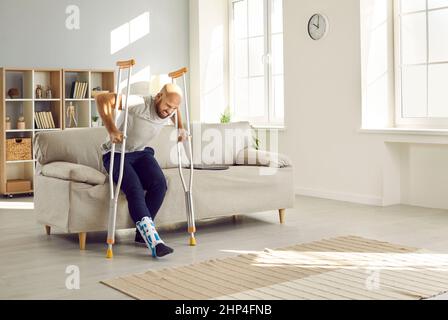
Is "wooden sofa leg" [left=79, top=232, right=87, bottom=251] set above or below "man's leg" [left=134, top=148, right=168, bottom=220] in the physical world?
below

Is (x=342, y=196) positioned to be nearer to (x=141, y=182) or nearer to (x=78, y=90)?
(x=141, y=182)

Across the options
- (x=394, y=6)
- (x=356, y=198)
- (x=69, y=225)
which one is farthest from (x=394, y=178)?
(x=69, y=225)

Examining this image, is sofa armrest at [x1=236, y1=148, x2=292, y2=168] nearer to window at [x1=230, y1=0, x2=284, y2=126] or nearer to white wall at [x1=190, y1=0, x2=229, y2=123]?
window at [x1=230, y1=0, x2=284, y2=126]

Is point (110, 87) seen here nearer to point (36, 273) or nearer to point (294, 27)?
point (294, 27)

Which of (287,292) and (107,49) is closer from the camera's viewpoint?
(287,292)

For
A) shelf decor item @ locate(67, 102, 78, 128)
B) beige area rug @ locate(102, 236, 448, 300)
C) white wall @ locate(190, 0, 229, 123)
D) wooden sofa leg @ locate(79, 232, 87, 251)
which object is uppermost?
white wall @ locate(190, 0, 229, 123)

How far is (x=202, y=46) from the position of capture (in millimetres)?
8094

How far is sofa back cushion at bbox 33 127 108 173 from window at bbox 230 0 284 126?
324 cm

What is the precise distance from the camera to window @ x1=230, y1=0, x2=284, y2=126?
24.4 feet

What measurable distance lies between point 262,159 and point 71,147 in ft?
4.99

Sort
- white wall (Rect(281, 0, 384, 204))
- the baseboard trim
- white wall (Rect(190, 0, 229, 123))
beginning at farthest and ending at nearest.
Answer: white wall (Rect(190, 0, 229, 123)) < white wall (Rect(281, 0, 384, 204)) < the baseboard trim

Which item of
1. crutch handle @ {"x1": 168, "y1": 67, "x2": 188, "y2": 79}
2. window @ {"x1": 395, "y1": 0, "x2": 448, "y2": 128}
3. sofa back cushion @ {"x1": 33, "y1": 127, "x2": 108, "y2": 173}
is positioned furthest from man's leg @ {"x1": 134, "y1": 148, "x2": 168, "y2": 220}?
window @ {"x1": 395, "y1": 0, "x2": 448, "y2": 128}

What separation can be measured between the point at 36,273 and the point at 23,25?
169 inches

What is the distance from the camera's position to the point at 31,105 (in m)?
6.86
